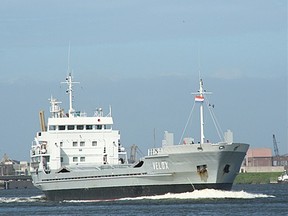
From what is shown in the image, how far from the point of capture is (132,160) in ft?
277

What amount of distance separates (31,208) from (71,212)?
345 inches

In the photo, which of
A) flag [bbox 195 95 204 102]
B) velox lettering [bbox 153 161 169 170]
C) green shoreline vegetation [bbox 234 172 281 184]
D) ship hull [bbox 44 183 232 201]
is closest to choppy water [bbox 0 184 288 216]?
ship hull [bbox 44 183 232 201]

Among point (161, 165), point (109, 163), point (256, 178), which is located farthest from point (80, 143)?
point (256, 178)

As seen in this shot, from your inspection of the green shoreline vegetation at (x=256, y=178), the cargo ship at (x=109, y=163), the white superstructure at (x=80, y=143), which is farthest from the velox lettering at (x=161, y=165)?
the green shoreline vegetation at (x=256, y=178)

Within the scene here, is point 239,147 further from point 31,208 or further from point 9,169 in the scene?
point 9,169

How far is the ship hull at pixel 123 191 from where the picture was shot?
234 feet

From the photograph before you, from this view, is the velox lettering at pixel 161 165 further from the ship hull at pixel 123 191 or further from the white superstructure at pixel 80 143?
the white superstructure at pixel 80 143

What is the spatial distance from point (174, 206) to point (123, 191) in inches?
342

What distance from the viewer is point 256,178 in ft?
510

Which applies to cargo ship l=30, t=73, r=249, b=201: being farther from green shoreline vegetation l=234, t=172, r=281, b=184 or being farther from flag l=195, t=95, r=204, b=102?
green shoreline vegetation l=234, t=172, r=281, b=184

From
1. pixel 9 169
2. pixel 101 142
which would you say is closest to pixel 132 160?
pixel 101 142

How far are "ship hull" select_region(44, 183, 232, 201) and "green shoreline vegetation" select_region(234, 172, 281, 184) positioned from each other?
7537 centimetres

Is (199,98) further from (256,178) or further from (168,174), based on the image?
(256,178)

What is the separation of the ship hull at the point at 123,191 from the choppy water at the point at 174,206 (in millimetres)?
341
